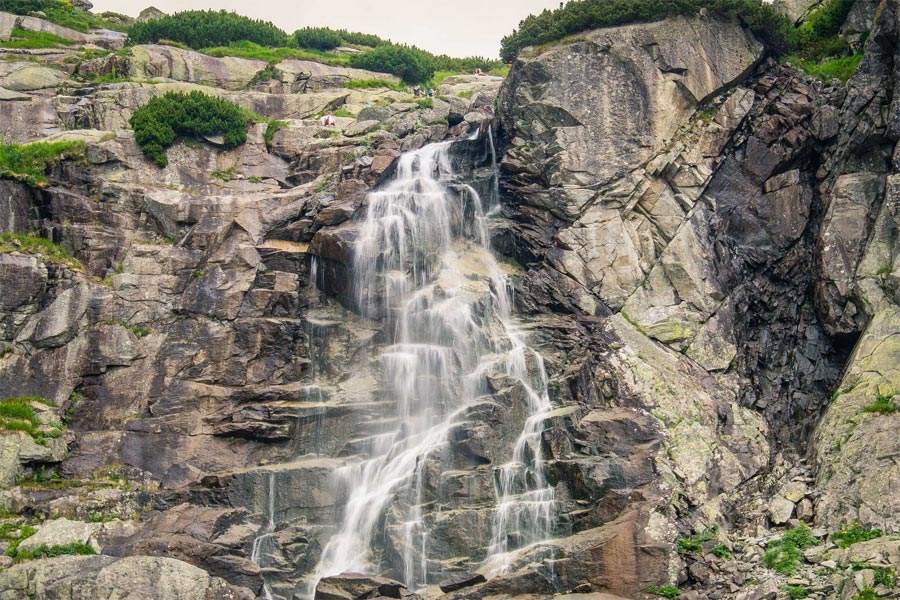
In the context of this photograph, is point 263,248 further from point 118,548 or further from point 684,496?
point 684,496

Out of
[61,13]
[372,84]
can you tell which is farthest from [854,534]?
[61,13]

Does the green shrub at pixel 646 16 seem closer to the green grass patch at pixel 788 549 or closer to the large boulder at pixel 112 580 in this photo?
the green grass patch at pixel 788 549

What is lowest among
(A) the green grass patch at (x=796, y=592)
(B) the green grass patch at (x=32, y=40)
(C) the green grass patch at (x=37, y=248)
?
(A) the green grass patch at (x=796, y=592)

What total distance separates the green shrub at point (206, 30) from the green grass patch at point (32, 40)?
13.8ft

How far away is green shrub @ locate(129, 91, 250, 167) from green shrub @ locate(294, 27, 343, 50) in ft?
67.9

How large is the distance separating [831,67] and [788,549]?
64.4 ft

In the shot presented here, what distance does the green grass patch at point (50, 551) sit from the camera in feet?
83.9

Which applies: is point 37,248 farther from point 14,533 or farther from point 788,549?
point 788,549

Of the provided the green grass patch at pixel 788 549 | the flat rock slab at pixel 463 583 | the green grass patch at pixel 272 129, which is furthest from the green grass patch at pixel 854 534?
the green grass patch at pixel 272 129

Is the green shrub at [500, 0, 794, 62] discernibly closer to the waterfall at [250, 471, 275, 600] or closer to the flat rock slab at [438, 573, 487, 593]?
the waterfall at [250, 471, 275, 600]

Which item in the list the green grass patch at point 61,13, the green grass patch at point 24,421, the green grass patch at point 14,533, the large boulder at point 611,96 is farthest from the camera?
the green grass patch at point 61,13

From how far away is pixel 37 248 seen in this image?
33.5m

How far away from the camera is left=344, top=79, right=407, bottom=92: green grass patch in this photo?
170 ft

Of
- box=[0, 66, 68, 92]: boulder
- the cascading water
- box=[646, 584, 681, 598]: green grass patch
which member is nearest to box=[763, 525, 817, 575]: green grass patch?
box=[646, 584, 681, 598]: green grass patch
